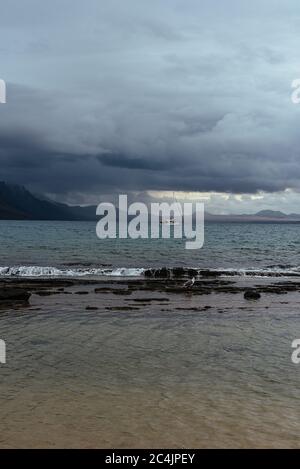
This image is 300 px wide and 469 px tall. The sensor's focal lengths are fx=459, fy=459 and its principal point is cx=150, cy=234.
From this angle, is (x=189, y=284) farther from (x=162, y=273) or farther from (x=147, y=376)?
(x=147, y=376)

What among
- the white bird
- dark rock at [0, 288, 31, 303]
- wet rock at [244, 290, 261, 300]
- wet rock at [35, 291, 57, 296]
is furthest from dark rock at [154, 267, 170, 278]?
dark rock at [0, 288, 31, 303]

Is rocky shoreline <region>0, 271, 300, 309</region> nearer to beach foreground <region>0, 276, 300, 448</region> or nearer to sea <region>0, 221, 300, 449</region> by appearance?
beach foreground <region>0, 276, 300, 448</region>

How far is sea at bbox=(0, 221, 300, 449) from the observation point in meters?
9.97

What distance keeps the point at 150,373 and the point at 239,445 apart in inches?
205

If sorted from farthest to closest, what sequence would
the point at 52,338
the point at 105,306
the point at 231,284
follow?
1. the point at 231,284
2. the point at 105,306
3. the point at 52,338

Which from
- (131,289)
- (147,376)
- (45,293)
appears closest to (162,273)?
(131,289)

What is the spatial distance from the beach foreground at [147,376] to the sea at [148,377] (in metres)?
0.03

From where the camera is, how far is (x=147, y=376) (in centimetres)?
1404

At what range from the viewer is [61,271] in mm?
49656

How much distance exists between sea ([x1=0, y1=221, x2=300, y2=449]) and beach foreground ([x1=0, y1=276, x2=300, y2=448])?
28mm

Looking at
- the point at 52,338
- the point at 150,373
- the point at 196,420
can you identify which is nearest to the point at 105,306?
the point at 52,338

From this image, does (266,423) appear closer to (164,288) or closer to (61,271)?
(164,288)

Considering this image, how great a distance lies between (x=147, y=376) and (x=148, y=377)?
0.10 metres
